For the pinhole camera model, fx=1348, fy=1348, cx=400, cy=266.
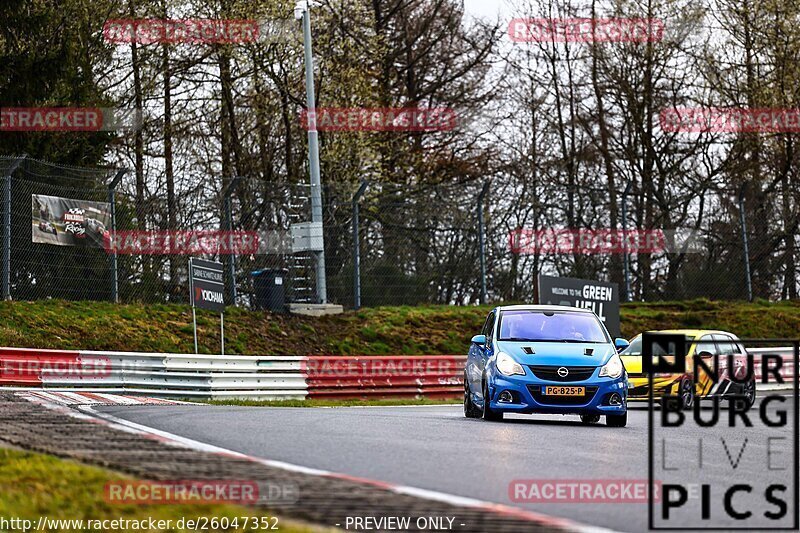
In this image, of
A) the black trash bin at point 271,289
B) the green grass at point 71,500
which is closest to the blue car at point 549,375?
the green grass at point 71,500

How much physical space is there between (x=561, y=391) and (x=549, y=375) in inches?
9.1

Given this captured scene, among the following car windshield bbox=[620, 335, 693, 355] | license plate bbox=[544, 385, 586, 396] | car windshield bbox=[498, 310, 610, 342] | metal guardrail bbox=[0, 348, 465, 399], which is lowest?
metal guardrail bbox=[0, 348, 465, 399]

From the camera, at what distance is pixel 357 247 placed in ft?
94.3

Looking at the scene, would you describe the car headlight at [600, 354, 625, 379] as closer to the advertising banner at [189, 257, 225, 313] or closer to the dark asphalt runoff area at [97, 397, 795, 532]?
the dark asphalt runoff area at [97, 397, 795, 532]

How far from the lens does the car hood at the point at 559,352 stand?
15.4 m

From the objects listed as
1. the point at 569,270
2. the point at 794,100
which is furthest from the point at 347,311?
the point at 794,100

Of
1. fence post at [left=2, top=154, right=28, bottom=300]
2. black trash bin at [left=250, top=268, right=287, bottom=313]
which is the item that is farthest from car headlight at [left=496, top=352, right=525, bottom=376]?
black trash bin at [left=250, top=268, right=287, bottom=313]

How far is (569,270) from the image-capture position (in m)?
31.9

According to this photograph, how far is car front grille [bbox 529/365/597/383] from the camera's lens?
50.0 feet

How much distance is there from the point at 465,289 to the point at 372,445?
20305 mm

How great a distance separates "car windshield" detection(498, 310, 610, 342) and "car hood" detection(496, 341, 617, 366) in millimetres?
287

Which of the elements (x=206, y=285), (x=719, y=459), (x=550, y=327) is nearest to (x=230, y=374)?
(x=206, y=285)

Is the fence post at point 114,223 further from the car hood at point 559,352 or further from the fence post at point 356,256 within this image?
the car hood at point 559,352

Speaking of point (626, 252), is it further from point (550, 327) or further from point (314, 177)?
point (550, 327)
